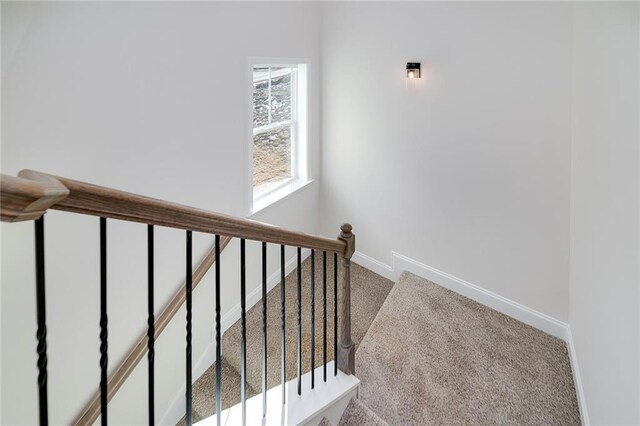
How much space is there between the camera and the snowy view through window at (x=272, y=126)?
3629 millimetres

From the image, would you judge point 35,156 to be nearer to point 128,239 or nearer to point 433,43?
point 128,239

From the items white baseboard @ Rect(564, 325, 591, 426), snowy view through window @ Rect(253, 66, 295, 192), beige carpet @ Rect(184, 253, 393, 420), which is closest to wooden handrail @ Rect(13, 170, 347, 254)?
beige carpet @ Rect(184, 253, 393, 420)

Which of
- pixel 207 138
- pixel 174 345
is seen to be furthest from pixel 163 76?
pixel 174 345

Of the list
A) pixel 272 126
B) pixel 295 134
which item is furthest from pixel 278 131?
pixel 295 134

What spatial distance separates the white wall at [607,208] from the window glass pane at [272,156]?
7.92 ft

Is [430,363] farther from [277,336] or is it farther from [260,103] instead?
[260,103]

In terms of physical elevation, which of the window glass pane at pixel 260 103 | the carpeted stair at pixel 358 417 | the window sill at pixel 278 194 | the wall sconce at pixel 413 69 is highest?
the wall sconce at pixel 413 69

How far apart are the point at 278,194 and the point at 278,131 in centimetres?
60

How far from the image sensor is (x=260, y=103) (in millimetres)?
3639

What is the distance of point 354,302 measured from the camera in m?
3.62

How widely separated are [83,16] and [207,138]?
41.8 inches

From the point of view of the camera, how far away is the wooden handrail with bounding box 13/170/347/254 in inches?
28.3

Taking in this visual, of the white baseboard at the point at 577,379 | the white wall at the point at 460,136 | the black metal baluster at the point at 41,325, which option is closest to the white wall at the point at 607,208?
the white baseboard at the point at 577,379

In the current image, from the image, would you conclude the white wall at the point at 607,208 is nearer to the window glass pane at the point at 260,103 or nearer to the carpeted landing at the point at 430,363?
the carpeted landing at the point at 430,363
